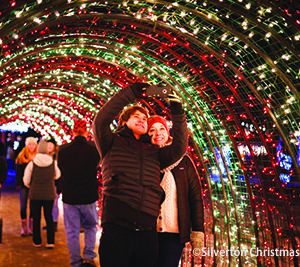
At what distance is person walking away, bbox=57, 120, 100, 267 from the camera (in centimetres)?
514

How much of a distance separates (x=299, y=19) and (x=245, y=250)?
137 inches

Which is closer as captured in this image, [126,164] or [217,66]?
[126,164]

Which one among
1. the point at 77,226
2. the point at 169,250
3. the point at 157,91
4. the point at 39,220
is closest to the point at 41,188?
the point at 39,220

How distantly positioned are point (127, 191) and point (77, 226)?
102 inches

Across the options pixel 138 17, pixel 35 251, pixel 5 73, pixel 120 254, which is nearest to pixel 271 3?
pixel 138 17

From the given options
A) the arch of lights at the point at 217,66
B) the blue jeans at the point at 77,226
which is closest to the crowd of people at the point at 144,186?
the arch of lights at the point at 217,66

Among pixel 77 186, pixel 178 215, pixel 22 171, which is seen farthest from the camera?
pixel 22 171

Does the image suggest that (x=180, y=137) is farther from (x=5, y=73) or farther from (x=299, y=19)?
(x=5, y=73)

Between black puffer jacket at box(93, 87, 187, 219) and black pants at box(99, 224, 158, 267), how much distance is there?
189mm

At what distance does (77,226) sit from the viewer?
5.20m

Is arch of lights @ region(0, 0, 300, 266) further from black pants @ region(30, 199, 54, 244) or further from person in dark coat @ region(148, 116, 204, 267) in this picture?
black pants @ region(30, 199, 54, 244)

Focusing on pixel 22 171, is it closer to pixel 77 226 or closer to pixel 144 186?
pixel 77 226

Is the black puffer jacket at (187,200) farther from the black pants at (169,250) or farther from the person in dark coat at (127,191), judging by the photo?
the person in dark coat at (127,191)

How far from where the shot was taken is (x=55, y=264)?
18.6ft
